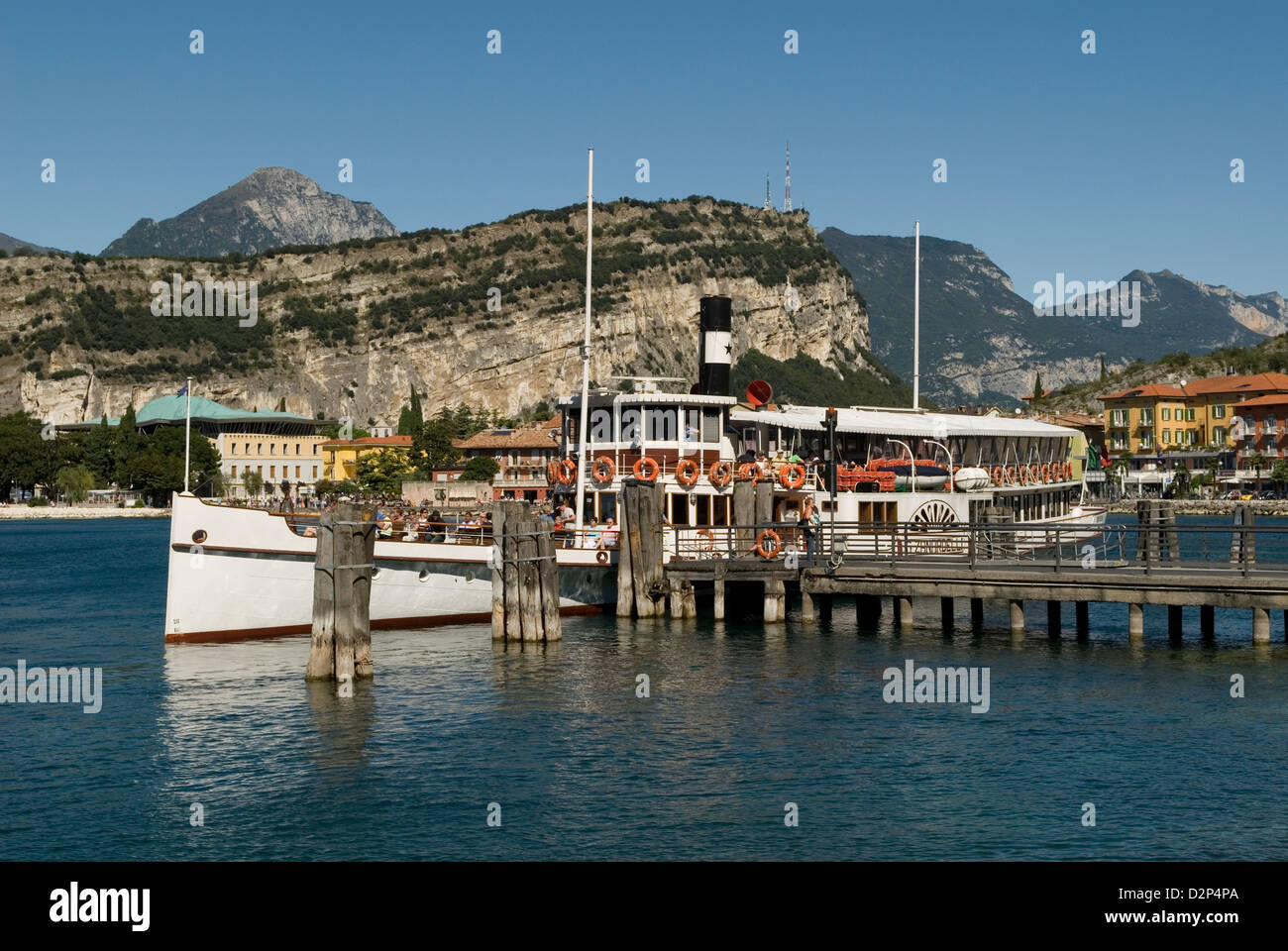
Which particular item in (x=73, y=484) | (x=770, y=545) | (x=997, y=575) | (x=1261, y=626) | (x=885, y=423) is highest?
(x=885, y=423)

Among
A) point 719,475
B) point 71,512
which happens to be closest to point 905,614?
point 719,475

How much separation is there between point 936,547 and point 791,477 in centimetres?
538

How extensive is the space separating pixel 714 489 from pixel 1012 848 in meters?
25.7

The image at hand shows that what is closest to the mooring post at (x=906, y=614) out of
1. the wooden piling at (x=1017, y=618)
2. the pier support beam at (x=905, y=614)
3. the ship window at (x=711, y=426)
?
the pier support beam at (x=905, y=614)

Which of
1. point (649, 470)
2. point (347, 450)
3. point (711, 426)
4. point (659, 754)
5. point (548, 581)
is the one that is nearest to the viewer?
point (659, 754)

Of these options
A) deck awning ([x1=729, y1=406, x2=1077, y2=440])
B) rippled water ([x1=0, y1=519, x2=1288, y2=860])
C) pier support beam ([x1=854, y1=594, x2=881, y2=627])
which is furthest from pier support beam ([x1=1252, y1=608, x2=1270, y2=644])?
deck awning ([x1=729, y1=406, x2=1077, y2=440])

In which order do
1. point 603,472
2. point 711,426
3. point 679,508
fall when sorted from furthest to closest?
1. point 711,426
2. point 603,472
3. point 679,508

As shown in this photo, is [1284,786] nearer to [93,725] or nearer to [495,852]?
[495,852]

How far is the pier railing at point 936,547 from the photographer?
35.5 meters

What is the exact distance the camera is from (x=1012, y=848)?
19172mm

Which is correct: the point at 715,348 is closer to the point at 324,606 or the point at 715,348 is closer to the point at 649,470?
the point at 649,470

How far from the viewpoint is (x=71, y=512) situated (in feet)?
538
